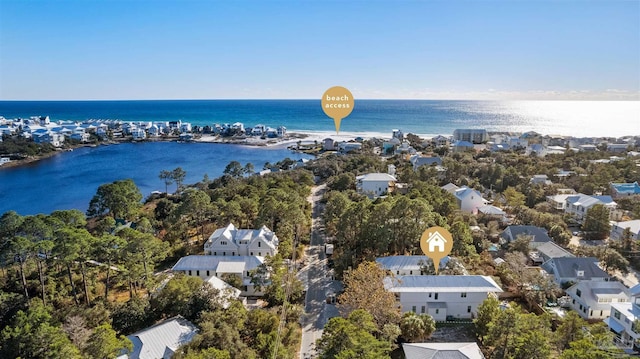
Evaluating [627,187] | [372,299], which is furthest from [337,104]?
[627,187]

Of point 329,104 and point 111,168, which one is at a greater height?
point 329,104

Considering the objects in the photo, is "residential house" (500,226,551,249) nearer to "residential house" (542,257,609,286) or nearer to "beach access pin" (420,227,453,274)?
"residential house" (542,257,609,286)

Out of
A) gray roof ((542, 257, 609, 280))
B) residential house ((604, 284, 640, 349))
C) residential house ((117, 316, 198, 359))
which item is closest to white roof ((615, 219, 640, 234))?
gray roof ((542, 257, 609, 280))

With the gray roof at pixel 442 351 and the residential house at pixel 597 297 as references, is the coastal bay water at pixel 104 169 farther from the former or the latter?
the residential house at pixel 597 297

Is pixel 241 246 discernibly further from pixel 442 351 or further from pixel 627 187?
pixel 627 187

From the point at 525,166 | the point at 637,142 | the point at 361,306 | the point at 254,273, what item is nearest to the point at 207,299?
the point at 254,273

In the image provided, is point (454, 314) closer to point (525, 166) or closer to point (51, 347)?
point (51, 347)
